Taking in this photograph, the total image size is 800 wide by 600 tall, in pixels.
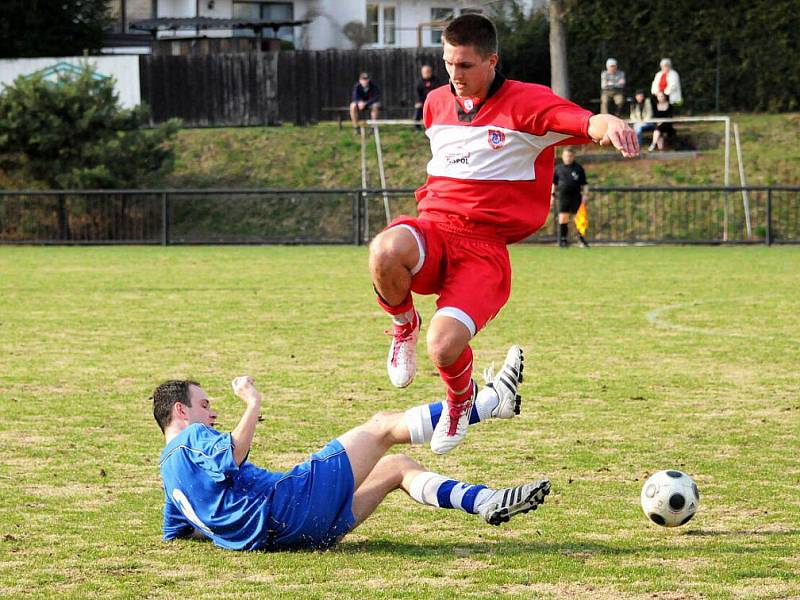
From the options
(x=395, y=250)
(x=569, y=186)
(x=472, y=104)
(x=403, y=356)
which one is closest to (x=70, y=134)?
(x=569, y=186)

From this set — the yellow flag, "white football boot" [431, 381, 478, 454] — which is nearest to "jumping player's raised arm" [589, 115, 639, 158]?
"white football boot" [431, 381, 478, 454]

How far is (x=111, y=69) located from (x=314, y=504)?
32209 millimetres

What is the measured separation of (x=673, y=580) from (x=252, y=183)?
29.7 m

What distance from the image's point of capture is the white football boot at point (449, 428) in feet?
21.8

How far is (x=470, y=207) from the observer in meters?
6.98

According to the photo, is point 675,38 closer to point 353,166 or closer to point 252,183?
point 353,166

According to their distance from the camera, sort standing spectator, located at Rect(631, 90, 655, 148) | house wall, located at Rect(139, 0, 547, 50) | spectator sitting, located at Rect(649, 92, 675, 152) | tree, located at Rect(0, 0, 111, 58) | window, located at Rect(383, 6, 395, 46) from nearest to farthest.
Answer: standing spectator, located at Rect(631, 90, 655, 148) < spectator sitting, located at Rect(649, 92, 675, 152) < tree, located at Rect(0, 0, 111, 58) < house wall, located at Rect(139, 0, 547, 50) < window, located at Rect(383, 6, 395, 46)

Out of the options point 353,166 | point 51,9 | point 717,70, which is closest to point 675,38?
point 717,70

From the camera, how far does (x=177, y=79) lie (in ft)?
132

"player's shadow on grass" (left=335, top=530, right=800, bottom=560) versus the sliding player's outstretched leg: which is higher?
the sliding player's outstretched leg

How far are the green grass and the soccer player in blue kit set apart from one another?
13 cm

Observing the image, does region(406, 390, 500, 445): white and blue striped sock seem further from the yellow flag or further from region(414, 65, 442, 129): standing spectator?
region(414, 65, 442, 129): standing spectator

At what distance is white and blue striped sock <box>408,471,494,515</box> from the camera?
20.6 ft

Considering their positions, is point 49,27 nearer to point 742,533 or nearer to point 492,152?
point 492,152
